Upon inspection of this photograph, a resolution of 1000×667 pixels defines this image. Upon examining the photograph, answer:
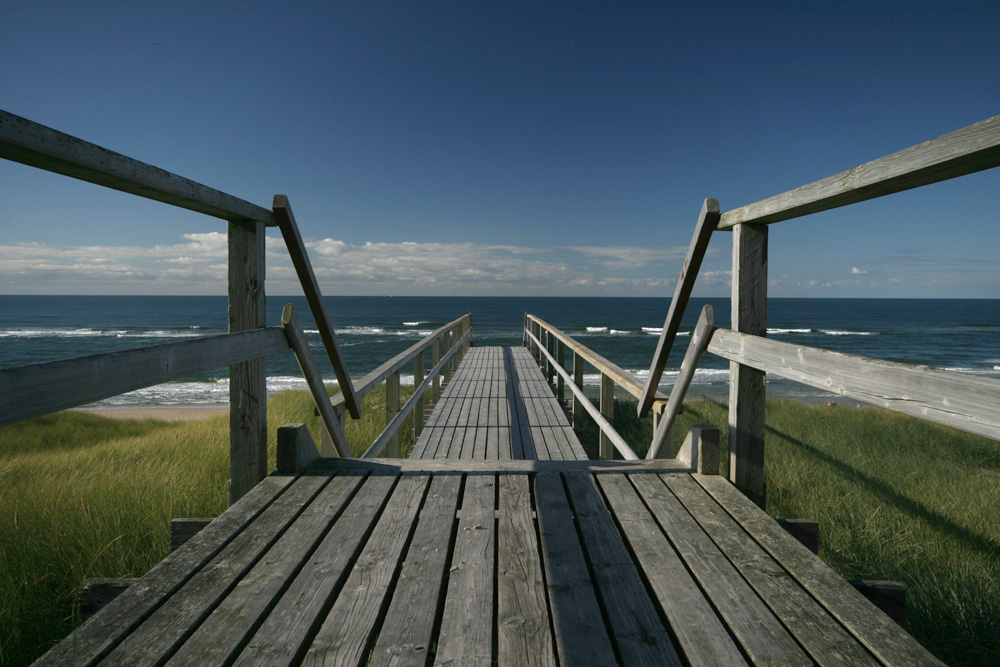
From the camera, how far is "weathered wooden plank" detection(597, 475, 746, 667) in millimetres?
1188

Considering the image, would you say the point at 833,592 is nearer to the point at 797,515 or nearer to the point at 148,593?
the point at 148,593

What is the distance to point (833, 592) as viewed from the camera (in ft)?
4.67

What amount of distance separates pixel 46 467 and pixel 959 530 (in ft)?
25.2

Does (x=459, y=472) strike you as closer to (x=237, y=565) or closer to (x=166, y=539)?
(x=237, y=565)

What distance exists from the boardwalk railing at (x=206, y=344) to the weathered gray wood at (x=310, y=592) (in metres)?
0.62

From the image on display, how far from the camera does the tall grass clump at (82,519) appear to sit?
2.40 metres

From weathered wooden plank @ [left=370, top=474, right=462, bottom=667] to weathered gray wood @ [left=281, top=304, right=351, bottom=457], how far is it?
0.81 meters

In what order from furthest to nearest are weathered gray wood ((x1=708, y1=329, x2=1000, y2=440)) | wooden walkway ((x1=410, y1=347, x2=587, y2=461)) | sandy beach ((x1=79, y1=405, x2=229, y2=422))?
1. sandy beach ((x1=79, y1=405, x2=229, y2=422))
2. wooden walkway ((x1=410, y1=347, x2=587, y2=461))
3. weathered gray wood ((x1=708, y1=329, x2=1000, y2=440))

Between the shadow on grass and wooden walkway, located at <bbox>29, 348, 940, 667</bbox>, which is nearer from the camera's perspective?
wooden walkway, located at <bbox>29, 348, 940, 667</bbox>

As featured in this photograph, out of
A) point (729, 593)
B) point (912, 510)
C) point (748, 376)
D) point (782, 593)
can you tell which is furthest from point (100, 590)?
point (912, 510)

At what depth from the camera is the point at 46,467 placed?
4973mm

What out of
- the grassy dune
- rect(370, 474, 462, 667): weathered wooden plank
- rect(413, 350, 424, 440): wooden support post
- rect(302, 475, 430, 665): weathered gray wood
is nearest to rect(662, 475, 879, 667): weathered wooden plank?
rect(370, 474, 462, 667): weathered wooden plank

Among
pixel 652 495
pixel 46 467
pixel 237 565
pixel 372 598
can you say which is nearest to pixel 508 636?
pixel 372 598

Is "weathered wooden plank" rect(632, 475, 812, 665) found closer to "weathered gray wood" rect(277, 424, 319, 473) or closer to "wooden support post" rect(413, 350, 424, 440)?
"weathered gray wood" rect(277, 424, 319, 473)
